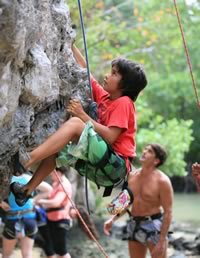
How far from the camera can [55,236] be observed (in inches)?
275

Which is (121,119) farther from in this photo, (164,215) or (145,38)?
(145,38)

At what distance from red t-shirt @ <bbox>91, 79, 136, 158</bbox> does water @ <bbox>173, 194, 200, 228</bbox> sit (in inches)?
443

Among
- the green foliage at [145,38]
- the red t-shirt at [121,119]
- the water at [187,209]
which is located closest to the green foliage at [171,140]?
the green foliage at [145,38]

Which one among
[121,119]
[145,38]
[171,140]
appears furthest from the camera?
[171,140]

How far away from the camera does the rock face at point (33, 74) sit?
321cm

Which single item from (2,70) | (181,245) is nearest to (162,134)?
(181,245)

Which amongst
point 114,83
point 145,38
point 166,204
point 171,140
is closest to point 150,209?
point 166,204

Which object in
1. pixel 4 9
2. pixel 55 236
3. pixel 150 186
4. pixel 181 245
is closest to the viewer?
pixel 4 9

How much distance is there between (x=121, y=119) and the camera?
4227 millimetres

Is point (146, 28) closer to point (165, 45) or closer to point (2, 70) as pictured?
point (165, 45)

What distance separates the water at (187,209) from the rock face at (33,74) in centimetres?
1140

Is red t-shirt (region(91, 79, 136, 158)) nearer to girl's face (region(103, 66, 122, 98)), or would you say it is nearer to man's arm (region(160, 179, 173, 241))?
girl's face (region(103, 66, 122, 98))

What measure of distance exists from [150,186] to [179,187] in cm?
1780

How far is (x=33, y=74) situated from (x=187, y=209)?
50.3 ft
